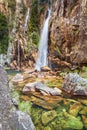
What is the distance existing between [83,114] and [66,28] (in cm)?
1059

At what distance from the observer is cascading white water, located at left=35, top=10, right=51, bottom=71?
64.4 feet

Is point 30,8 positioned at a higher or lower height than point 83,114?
higher

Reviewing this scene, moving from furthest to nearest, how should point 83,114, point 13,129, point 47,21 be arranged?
1. point 47,21
2. point 83,114
3. point 13,129

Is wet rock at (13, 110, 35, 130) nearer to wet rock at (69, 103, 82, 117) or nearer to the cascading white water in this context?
wet rock at (69, 103, 82, 117)

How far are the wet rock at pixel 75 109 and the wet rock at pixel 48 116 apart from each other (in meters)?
0.61

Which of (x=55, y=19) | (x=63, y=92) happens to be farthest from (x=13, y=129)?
(x=55, y=19)

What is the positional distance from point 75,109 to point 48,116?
1.26 metres

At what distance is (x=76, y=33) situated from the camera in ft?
56.6

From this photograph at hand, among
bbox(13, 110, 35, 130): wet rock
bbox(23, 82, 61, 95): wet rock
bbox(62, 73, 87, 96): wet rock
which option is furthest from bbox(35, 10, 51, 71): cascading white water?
bbox(13, 110, 35, 130): wet rock

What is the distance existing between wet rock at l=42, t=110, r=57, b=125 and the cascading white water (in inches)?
443

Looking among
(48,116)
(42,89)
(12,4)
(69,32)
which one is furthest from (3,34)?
(48,116)

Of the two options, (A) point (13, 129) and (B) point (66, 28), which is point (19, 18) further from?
(A) point (13, 129)

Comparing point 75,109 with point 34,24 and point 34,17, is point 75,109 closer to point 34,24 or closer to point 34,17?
point 34,24

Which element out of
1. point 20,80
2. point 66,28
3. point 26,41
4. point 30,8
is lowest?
point 20,80
